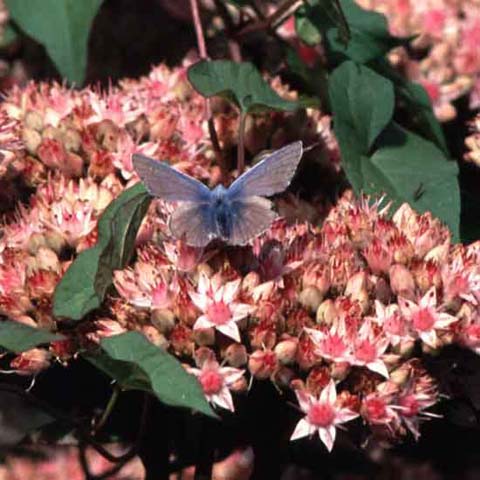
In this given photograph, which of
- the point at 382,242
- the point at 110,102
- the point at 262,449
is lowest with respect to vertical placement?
the point at 262,449

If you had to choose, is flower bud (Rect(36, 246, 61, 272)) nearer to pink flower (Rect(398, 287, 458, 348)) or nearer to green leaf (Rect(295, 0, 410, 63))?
pink flower (Rect(398, 287, 458, 348))

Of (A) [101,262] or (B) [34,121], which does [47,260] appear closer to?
(A) [101,262]

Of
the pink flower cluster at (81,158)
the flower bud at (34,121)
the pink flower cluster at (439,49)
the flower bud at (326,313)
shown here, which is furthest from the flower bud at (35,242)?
A: the pink flower cluster at (439,49)

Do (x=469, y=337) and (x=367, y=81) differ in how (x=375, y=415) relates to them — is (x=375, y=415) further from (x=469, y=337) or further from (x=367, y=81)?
(x=367, y=81)

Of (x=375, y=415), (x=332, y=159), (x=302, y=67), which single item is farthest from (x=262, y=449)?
(x=302, y=67)

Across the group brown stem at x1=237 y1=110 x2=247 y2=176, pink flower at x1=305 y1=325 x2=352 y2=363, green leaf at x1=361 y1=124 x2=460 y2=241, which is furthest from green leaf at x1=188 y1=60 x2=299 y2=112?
pink flower at x1=305 y1=325 x2=352 y2=363
